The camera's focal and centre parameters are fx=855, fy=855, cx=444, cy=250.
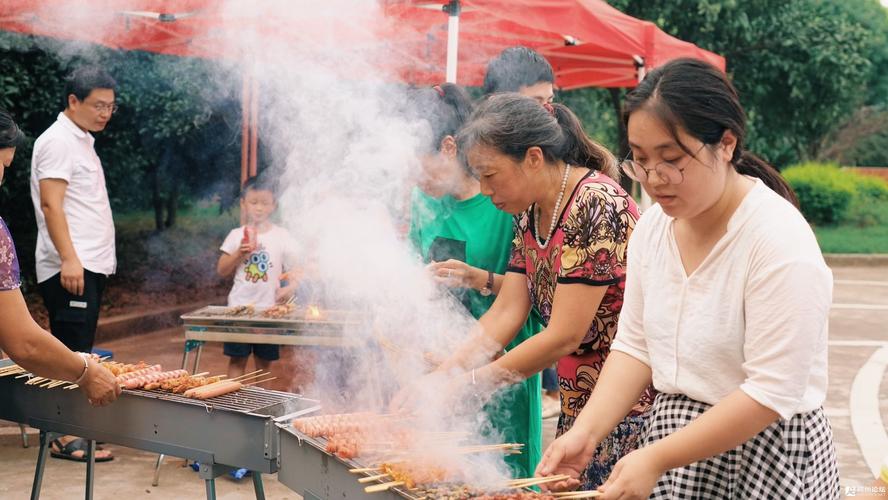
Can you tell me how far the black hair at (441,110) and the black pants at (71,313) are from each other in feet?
9.89

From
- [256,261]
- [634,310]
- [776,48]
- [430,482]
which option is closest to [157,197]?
[256,261]

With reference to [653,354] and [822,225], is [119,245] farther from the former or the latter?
[822,225]

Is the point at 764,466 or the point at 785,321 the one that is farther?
the point at 764,466

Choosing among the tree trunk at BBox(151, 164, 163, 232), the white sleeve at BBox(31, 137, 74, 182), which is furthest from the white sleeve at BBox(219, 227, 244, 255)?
the tree trunk at BBox(151, 164, 163, 232)

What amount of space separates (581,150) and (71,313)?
4.03 metres

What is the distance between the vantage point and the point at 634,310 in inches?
98.9

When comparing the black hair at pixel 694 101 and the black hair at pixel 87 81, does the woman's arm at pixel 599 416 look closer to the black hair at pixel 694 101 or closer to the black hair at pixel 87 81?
the black hair at pixel 694 101

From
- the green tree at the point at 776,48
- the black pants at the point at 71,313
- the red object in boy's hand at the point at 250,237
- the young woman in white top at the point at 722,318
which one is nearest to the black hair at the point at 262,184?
the red object in boy's hand at the point at 250,237

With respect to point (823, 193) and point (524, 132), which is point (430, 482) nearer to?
point (524, 132)

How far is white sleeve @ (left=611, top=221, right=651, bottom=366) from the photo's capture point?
2.49 meters

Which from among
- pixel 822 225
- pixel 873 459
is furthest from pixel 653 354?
pixel 822 225

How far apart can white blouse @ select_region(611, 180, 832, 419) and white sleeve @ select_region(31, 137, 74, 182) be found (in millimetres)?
4529

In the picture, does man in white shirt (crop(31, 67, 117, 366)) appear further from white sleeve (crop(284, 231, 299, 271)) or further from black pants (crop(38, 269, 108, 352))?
white sleeve (crop(284, 231, 299, 271))

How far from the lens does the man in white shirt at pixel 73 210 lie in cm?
568
